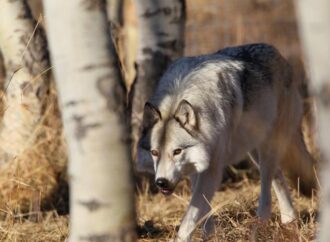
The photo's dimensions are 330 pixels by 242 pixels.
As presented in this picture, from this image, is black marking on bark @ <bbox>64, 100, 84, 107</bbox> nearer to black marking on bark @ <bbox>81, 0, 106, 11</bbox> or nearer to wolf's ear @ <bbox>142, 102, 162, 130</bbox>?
black marking on bark @ <bbox>81, 0, 106, 11</bbox>

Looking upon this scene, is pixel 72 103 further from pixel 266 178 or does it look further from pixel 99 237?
pixel 266 178

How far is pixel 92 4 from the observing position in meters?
2.90

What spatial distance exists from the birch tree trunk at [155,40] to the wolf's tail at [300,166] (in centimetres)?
125

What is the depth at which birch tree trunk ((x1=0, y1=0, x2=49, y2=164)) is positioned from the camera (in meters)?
6.31

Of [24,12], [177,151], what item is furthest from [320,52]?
[24,12]

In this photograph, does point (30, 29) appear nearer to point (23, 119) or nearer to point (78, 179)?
point (23, 119)

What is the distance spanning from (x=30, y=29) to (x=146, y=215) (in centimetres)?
178

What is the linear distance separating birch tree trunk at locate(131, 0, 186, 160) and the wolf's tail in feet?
4.11

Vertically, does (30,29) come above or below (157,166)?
above

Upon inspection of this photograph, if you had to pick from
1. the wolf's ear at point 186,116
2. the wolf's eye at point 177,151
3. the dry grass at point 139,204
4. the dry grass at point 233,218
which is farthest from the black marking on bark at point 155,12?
the wolf's eye at point 177,151

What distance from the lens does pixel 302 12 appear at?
2.05 meters

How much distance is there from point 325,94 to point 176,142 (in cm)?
280

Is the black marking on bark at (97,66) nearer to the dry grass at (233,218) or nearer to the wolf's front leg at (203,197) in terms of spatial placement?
the dry grass at (233,218)

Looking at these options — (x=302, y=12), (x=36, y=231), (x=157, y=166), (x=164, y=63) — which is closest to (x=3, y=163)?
(x=36, y=231)
